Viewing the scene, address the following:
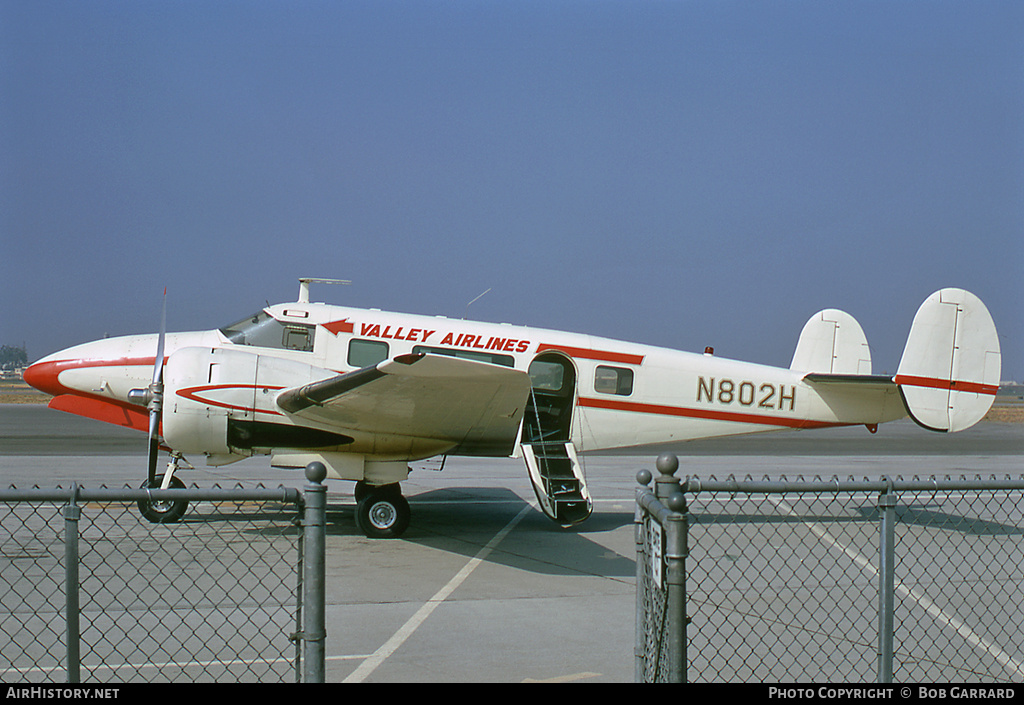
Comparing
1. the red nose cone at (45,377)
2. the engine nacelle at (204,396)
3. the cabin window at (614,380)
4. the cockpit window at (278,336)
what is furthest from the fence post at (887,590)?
the red nose cone at (45,377)

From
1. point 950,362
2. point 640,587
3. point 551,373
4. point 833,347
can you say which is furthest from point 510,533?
point 640,587

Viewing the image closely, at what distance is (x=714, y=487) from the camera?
3453 mm

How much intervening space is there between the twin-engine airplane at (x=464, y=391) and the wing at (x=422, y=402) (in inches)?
1.3

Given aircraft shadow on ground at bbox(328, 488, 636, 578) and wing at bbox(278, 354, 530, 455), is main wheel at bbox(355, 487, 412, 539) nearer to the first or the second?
aircraft shadow on ground at bbox(328, 488, 636, 578)

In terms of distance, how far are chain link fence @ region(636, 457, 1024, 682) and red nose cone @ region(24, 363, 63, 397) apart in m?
9.03

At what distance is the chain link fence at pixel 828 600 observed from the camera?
3.49m

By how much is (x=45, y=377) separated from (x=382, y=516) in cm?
532

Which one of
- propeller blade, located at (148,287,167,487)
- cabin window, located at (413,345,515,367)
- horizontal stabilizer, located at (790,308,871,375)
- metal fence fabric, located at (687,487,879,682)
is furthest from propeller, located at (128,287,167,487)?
horizontal stabilizer, located at (790,308,871,375)

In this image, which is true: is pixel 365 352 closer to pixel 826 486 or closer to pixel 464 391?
pixel 464 391

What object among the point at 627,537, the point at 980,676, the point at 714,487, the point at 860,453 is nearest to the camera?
the point at 714,487

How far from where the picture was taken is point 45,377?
448 inches

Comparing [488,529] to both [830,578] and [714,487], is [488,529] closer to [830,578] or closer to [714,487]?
[830,578]
